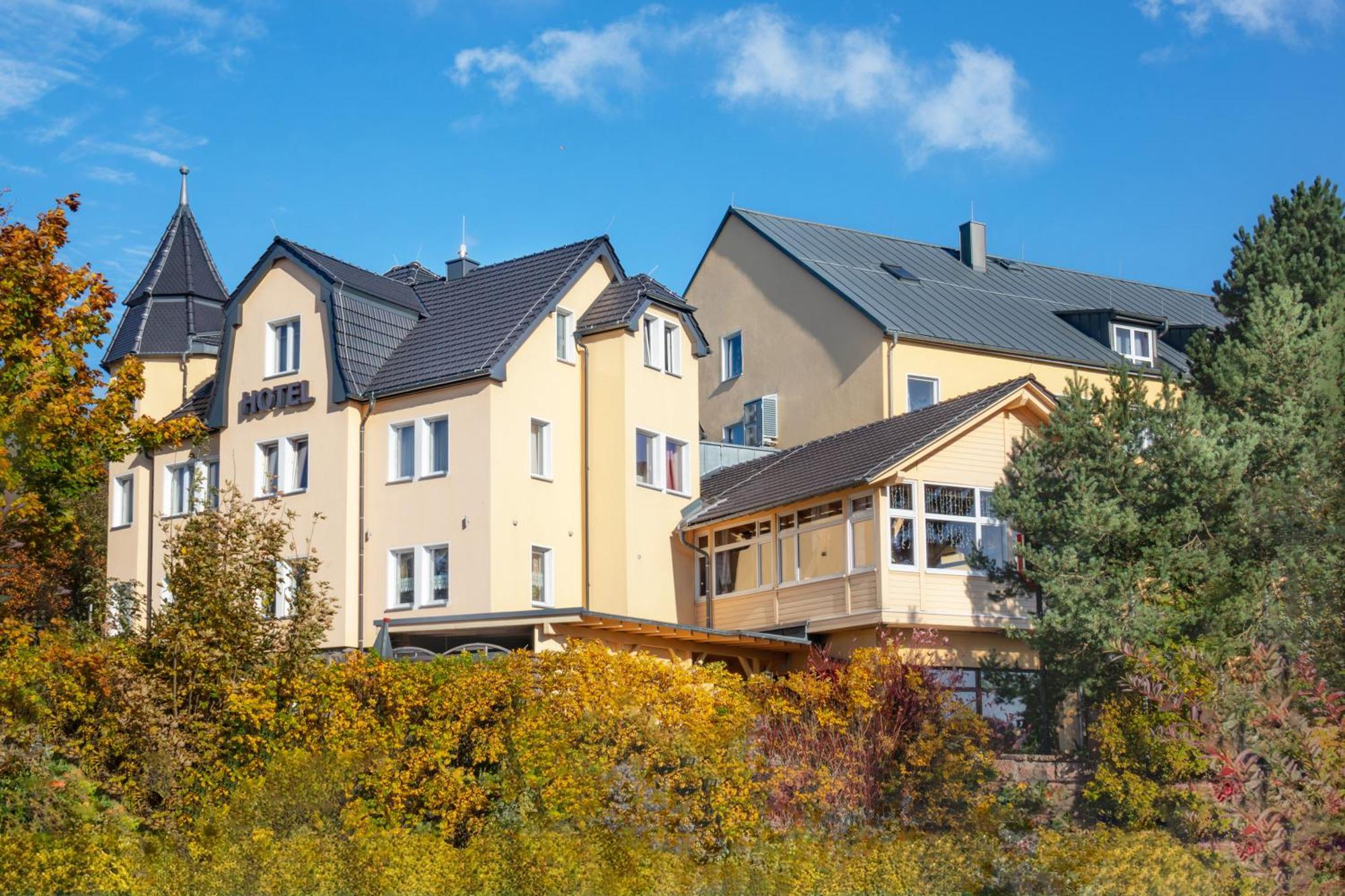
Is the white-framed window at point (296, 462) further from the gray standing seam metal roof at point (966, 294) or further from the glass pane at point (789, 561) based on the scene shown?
the gray standing seam metal roof at point (966, 294)

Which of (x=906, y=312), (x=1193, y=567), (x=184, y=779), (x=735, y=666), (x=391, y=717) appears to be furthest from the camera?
(x=906, y=312)

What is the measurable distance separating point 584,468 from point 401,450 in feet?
13.4

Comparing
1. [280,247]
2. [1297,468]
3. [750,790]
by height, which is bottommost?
[750,790]

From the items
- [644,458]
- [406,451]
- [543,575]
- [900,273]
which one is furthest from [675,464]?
[900,273]

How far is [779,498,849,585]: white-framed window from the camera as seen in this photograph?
1273 inches

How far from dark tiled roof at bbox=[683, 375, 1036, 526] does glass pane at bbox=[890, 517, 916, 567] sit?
1.21 meters

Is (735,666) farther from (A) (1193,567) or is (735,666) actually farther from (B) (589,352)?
(A) (1193,567)

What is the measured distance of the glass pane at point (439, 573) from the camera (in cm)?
3394

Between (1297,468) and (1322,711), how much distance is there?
1105cm

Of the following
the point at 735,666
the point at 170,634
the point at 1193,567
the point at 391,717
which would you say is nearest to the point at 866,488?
the point at 735,666

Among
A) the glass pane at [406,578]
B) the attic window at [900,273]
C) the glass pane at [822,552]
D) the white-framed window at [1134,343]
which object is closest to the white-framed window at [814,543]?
the glass pane at [822,552]

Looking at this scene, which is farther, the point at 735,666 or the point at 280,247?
the point at 280,247

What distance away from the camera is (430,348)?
36.5 metres

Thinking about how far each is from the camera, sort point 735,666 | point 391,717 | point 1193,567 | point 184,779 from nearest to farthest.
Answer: point 184,779 → point 391,717 → point 1193,567 → point 735,666
